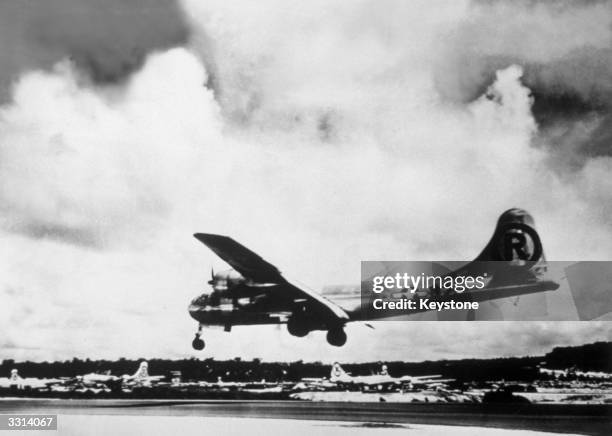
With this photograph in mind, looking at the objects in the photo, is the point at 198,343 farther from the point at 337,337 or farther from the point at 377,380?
the point at 377,380

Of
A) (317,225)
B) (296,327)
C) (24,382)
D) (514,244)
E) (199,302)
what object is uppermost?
(317,225)

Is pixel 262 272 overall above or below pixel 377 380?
above

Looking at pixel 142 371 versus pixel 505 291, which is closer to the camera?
pixel 505 291

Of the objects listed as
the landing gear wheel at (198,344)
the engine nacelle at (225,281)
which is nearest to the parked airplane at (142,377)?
the landing gear wheel at (198,344)

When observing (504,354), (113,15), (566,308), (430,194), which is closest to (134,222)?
(113,15)

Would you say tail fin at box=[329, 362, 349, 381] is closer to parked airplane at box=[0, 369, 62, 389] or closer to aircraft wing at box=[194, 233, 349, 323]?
aircraft wing at box=[194, 233, 349, 323]

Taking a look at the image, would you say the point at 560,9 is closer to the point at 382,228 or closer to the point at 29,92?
the point at 382,228

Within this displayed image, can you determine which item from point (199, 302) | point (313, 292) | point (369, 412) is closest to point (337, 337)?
point (313, 292)
